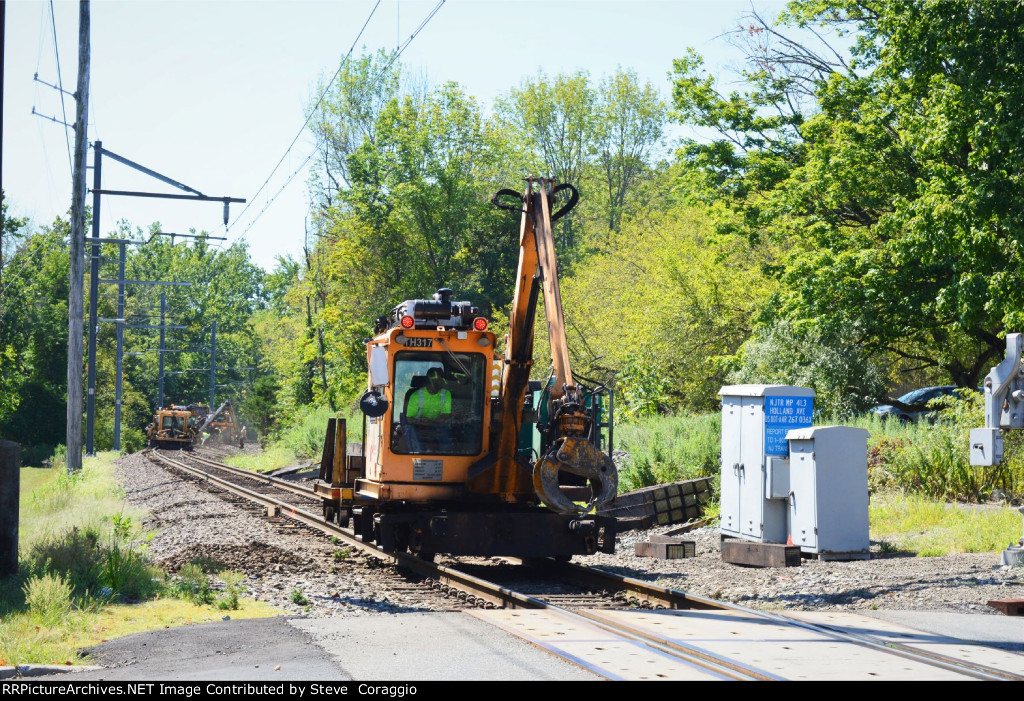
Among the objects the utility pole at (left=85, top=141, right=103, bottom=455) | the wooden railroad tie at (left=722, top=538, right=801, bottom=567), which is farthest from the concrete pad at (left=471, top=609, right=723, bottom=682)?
the utility pole at (left=85, top=141, right=103, bottom=455)

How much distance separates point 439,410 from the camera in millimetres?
14273

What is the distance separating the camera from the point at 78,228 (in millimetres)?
27703

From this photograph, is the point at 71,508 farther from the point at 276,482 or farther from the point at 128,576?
the point at 128,576

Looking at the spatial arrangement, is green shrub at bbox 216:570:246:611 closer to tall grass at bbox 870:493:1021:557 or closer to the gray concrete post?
the gray concrete post

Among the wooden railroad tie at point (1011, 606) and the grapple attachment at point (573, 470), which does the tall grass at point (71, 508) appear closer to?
the grapple attachment at point (573, 470)

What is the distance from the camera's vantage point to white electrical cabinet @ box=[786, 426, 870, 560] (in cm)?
1390

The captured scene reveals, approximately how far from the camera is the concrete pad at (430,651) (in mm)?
6934

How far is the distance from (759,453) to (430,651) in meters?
8.29

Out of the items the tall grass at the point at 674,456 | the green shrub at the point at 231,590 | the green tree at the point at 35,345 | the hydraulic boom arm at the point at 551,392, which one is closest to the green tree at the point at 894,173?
the tall grass at the point at 674,456

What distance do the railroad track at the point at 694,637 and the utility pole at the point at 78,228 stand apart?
17.5 meters

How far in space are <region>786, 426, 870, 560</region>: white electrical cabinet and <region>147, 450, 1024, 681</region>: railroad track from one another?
3.13 m
